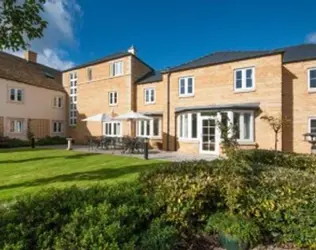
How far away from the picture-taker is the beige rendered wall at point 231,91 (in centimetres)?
1844

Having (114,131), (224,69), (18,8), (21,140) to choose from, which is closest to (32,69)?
(21,140)

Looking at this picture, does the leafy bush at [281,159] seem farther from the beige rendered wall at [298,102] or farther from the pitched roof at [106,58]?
the pitched roof at [106,58]

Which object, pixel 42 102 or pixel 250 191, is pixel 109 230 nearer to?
pixel 250 191

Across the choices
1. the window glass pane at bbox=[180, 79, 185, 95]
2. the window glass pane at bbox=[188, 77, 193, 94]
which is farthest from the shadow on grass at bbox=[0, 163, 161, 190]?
the window glass pane at bbox=[180, 79, 185, 95]

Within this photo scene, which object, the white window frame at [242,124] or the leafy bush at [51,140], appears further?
the leafy bush at [51,140]

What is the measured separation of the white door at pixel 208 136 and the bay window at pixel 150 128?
17.5 feet

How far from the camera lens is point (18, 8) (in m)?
7.78

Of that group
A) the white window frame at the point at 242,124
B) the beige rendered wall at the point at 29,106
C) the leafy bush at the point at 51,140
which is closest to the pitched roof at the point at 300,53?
the white window frame at the point at 242,124

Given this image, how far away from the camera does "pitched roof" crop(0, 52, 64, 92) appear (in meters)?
28.4

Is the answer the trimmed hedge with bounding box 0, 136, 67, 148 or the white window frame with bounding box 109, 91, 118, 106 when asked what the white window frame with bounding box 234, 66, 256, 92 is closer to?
the white window frame with bounding box 109, 91, 118, 106

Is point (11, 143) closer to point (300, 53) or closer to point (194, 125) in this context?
point (194, 125)

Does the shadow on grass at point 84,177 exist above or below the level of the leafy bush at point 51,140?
below

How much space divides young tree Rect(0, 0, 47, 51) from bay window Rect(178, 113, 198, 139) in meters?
14.7

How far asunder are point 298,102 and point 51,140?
81.0 ft
